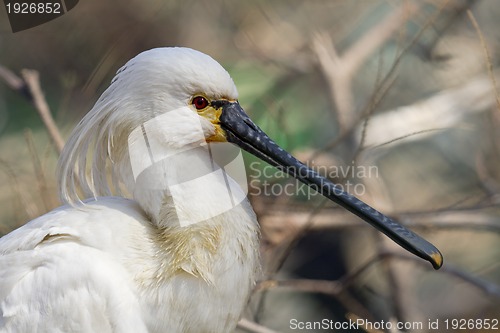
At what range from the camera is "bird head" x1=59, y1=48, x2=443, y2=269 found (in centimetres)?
258

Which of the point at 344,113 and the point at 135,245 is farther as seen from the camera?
the point at 344,113

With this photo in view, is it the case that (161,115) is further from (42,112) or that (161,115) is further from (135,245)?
(42,112)

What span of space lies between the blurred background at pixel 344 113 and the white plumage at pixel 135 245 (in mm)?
1363

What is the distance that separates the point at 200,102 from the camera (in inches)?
104

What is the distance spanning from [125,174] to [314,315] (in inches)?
108

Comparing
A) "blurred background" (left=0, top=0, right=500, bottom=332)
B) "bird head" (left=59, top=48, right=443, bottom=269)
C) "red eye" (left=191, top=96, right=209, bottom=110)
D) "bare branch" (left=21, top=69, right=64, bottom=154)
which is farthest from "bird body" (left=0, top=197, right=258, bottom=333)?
"blurred background" (left=0, top=0, right=500, bottom=332)

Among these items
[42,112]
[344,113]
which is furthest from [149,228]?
[344,113]

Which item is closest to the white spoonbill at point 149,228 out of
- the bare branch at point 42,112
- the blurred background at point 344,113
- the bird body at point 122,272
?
the bird body at point 122,272

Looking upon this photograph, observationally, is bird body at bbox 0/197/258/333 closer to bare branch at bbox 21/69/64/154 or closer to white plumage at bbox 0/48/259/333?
white plumage at bbox 0/48/259/333

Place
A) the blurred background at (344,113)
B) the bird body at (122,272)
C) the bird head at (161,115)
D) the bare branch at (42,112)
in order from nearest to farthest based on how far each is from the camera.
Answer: the bird body at (122,272) < the bird head at (161,115) < the bare branch at (42,112) < the blurred background at (344,113)

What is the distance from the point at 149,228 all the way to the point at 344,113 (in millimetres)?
1897

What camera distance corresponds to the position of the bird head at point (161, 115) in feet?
8.47

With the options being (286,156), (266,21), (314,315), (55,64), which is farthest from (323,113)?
(286,156)

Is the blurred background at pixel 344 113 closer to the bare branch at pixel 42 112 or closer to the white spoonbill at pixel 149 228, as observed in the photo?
the bare branch at pixel 42 112
